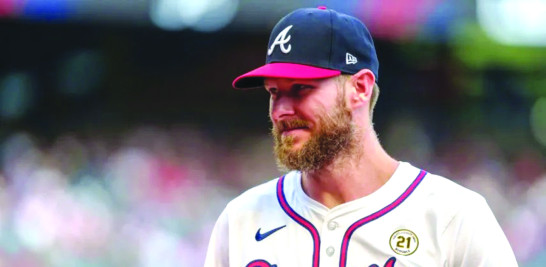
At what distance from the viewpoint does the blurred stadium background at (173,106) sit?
300 inches

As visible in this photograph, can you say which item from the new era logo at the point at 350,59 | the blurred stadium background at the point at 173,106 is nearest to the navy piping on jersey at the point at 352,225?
the new era logo at the point at 350,59

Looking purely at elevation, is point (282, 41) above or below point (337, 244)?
above

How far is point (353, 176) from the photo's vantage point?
8.35 feet

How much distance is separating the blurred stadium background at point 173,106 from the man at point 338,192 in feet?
16.2

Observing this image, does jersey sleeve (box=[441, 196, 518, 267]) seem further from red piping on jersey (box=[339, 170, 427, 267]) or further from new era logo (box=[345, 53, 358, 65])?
new era logo (box=[345, 53, 358, 65])

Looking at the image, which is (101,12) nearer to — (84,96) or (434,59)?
(84,96)

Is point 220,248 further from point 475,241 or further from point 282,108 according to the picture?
point 475,241

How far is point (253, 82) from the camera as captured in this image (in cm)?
255

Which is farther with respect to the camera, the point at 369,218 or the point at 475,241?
the point at 369,218

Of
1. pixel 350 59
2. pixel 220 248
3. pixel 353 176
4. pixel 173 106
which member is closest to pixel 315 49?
pixel 350 59

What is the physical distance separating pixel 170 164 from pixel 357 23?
5560 mm

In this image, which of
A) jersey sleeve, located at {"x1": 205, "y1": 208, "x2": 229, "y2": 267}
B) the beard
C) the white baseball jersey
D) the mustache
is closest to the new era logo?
the beard

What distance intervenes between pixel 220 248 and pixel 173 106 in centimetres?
536

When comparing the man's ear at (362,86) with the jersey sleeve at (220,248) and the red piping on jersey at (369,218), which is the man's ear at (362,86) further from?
the jersey sleeve at (220,248)
